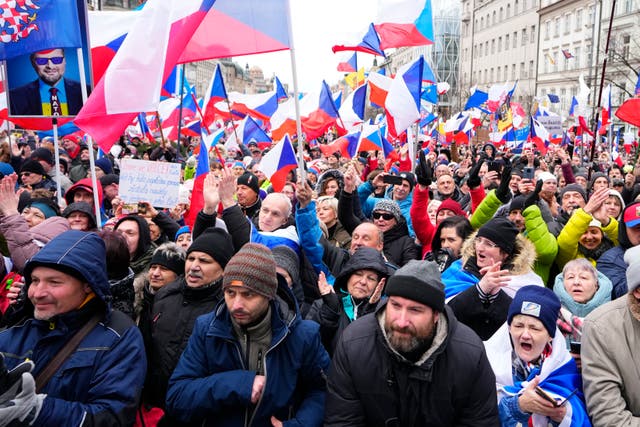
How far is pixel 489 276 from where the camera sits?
3.51 metres

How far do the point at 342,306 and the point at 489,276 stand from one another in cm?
92

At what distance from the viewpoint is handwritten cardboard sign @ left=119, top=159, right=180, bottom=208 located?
17.7 feet

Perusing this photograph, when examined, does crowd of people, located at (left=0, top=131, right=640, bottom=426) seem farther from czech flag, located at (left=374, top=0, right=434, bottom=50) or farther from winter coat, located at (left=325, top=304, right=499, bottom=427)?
czech flag, located at (left=374, top=0, right=434, bottom=50)

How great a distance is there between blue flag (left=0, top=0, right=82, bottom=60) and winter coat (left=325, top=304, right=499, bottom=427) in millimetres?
4413

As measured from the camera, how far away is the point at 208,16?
529 centimetres

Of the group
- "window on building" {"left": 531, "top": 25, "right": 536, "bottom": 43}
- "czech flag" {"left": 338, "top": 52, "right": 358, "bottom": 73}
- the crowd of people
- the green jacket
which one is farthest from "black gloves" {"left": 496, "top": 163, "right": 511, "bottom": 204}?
"window on building" {"left": 531, "top": 25, "right": 536, "bottom": 43}

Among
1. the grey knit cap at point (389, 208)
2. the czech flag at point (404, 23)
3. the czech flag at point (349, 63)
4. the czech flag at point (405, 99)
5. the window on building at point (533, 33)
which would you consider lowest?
the grey knit cap at point (389, 208)

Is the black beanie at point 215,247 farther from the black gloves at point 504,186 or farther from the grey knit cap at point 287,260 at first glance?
the black gloves at point 504,186

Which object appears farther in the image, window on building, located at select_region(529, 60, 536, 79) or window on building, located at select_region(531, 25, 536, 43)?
window on building, located at select_region(529, 60, 536, 79)

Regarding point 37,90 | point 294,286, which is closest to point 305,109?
point 37,90

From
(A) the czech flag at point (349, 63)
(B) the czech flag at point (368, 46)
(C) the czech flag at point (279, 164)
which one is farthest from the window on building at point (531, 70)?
(C) the czech flag at point (279, 164)

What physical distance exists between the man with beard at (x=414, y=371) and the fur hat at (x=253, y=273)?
497 mm

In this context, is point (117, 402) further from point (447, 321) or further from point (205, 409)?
point (447, 321)

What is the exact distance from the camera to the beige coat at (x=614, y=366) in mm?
2658
